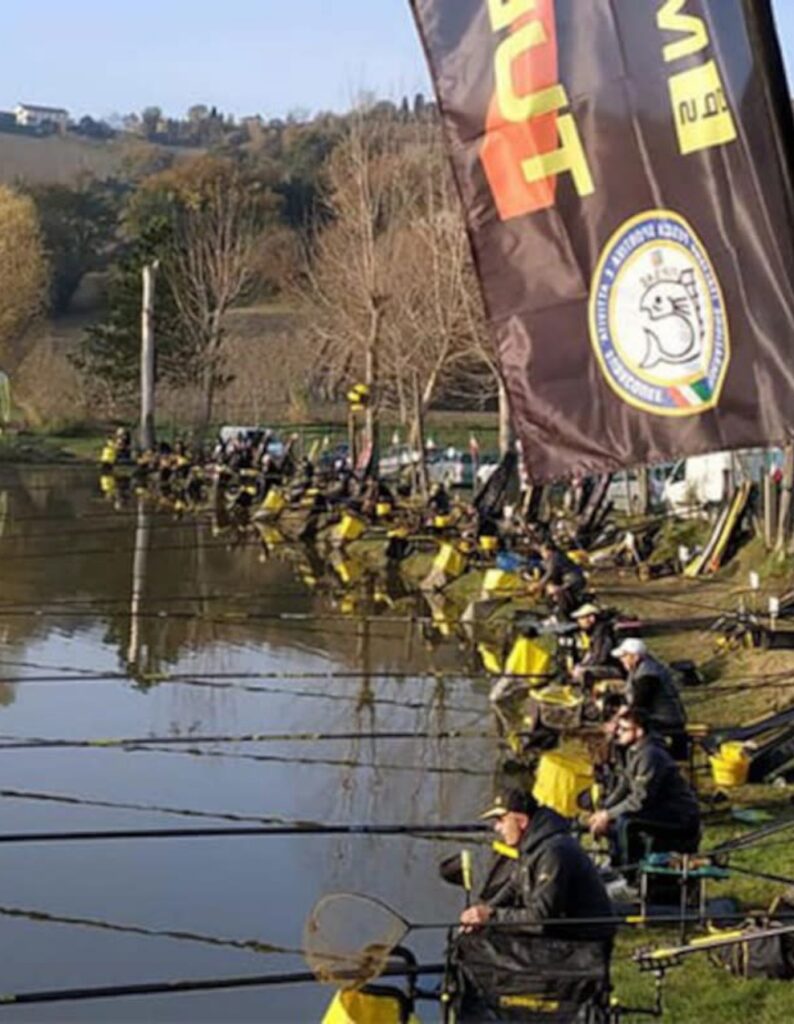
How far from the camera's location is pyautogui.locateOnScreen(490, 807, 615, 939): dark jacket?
21.5 ft

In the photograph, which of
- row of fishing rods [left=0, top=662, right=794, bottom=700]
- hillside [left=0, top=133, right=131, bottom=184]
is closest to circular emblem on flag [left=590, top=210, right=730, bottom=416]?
row of fishing rods [left=0, top=662, right=794, bottom=700]

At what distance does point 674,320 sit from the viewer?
4.76 metres

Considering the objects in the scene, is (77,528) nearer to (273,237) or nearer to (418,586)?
(418,586)

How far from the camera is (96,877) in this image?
10477 millimetres

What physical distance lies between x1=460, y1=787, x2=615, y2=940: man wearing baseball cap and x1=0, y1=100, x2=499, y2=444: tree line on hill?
2.06 metres

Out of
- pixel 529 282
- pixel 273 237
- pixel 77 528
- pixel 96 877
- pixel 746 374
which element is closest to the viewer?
pixel 746 374

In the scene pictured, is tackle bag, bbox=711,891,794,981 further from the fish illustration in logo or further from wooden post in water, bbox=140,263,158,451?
wooden post in water, bbox=140,263,158,451

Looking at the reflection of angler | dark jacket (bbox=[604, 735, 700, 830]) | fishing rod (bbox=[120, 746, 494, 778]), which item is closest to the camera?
dark jacket (bbox=[604, 735, 700, 830])

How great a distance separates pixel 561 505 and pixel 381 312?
603 centimetres

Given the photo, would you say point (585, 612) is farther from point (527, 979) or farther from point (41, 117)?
point (41, 117)

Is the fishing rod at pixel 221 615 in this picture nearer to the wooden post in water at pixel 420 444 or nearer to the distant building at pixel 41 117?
the wooden post in water at pixel 420 444

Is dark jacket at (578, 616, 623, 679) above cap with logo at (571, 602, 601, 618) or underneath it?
underneath

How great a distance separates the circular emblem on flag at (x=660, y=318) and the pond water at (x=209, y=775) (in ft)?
15.0

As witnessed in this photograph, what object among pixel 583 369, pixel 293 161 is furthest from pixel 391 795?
pixel 293 161
